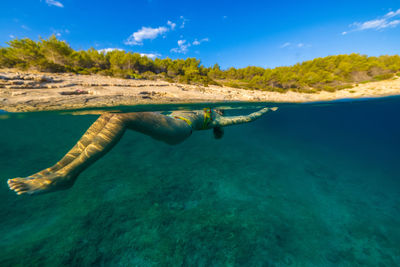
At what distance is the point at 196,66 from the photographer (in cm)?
→ 1770

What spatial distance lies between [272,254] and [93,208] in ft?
16.2

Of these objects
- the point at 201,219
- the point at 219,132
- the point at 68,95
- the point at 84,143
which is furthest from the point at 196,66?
the point at 84,143

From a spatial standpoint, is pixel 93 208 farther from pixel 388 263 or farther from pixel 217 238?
pixel 388 263

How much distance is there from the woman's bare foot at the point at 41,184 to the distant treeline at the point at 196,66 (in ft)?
37.9

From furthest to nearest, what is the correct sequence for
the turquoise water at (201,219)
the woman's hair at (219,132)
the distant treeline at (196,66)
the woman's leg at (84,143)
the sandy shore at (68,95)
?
the distant treeline at (196,66) → the sandy shore at (68,95) → the woman's hair at (219,132) → the turquoise water at (201,219) → the woman's leg at (84,143)

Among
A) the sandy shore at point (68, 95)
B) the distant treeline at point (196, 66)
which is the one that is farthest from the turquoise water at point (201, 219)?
the distant treeline at point (196, 66)

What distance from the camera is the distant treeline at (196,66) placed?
12.4 m

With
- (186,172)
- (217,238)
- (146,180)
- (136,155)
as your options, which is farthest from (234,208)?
(136,155)

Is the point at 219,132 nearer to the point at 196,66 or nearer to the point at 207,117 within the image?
the point at 207,117

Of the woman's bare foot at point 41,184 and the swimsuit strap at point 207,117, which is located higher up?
the swimsuit strap at point 207,117

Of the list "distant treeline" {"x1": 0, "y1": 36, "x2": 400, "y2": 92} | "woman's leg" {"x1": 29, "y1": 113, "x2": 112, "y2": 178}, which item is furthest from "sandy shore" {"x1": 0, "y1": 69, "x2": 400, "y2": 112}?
"woman's leg" {"x1": 29, "y1": 113, "x2": 112, "y2": 178}

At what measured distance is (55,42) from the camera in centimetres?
1327

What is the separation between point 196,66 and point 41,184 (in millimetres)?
18584

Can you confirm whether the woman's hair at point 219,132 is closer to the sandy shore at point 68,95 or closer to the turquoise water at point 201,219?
the turquoise water at point 201,219
